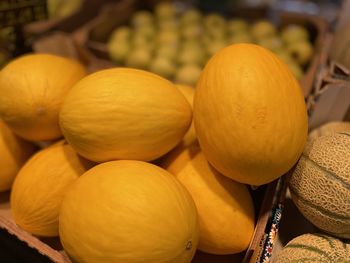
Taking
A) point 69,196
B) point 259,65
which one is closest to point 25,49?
point 69,196

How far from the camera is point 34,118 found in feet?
2.12

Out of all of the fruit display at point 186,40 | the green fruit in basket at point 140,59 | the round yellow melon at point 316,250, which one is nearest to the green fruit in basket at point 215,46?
the fruit display at point 186,40

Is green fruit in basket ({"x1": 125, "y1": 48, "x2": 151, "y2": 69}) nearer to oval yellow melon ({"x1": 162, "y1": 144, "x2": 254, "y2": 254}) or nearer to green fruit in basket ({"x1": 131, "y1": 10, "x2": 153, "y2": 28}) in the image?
green fruit in basket ({"x1": 131, "y1": 10, "x2": 153, "y2": 28})

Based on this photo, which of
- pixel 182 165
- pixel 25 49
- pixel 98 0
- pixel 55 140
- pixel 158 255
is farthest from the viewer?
pixel 98 0

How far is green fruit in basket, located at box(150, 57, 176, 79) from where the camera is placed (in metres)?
1.15

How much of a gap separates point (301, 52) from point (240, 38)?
0.22 m

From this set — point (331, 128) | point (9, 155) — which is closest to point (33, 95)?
point (9, 155)

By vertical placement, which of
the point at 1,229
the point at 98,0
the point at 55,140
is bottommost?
the point at 1,229

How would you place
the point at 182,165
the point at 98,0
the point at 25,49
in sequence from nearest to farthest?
1. the point at 182,165
2. the point at 25,49
3. the point at 98,0

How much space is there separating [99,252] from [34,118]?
0.30 m

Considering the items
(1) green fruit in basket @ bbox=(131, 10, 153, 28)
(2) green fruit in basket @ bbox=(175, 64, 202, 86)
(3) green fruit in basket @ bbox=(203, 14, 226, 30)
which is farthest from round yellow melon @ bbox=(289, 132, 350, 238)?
(1) green fruit in basket @ bbox=(131, 10, 153, 28)

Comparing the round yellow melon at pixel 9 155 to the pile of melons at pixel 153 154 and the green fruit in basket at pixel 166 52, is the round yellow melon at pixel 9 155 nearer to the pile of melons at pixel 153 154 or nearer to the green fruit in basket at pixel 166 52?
the pile of melons at pixel 153 154

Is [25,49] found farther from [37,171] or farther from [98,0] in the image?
[37,171]

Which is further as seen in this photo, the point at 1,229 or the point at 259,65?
the point at 1,229
